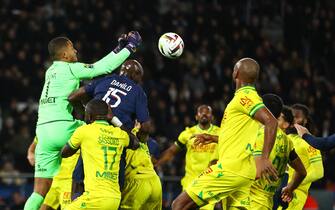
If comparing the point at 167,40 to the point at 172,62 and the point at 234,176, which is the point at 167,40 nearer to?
the point at 234,176

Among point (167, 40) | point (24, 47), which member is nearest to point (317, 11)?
point (24, 47)

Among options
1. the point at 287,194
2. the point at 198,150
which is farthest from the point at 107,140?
the point at 198,150

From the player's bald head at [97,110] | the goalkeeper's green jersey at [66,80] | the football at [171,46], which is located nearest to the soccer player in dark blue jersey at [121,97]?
the goalkeeper's green jersey at [66,80]

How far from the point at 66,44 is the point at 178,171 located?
8314mm

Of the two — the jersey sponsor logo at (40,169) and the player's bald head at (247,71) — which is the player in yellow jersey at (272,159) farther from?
the jersey sponsor logo at (40,169)

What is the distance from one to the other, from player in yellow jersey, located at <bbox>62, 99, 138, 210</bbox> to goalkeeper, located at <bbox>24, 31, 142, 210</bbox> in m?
0.79

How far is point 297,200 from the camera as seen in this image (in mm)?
11203

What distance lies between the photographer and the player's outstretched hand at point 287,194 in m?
10.5

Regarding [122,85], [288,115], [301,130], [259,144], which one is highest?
[122,85]

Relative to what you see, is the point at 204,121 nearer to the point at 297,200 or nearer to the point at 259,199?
the point at 297,200

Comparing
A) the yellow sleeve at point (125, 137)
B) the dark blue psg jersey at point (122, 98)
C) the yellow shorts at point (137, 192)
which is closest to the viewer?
the yellow sleeve at point (125, 137)

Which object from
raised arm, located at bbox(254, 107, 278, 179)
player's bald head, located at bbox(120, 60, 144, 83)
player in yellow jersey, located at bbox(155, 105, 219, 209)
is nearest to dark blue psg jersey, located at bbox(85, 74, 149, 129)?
player's bald head, located at bbox(120, 60, 144, 83)

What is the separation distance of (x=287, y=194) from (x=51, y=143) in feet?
9.95

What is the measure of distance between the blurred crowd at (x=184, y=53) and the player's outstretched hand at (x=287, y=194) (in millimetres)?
5903
